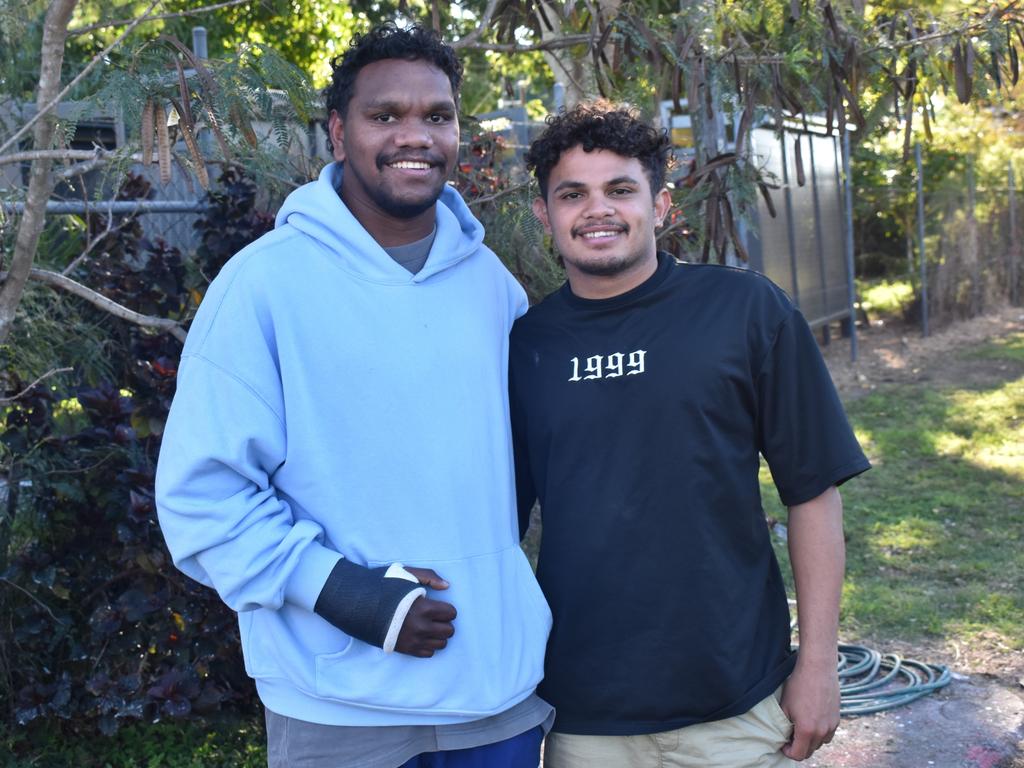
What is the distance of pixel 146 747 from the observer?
4.40 meters

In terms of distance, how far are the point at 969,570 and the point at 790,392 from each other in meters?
4.40

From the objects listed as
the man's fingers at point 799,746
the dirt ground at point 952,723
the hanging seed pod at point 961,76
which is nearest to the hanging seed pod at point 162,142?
the man's fingers at point 799,746

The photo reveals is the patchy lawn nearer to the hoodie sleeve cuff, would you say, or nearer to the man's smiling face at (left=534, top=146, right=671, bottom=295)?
the man's smiling face at (left=534, top=146, right=671, bottom=295)

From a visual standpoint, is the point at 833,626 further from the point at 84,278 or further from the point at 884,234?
the point at 884,234

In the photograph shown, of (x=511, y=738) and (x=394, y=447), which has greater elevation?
(x=394, y=447)

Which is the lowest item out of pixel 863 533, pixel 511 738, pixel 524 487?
pixel 863 533

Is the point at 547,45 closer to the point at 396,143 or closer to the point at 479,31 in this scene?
the point at 479,31

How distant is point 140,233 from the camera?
4652 mm

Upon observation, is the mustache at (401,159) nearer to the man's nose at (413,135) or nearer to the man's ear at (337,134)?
the man's nose at (413,135)

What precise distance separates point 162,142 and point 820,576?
178 centimetres

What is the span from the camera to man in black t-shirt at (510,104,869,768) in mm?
2422

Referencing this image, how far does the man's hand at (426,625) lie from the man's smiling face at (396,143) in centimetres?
77

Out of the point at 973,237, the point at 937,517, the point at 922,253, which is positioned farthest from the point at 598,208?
the point at 973,237

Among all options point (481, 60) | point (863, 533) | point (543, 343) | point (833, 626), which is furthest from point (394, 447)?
point (481, 60)
